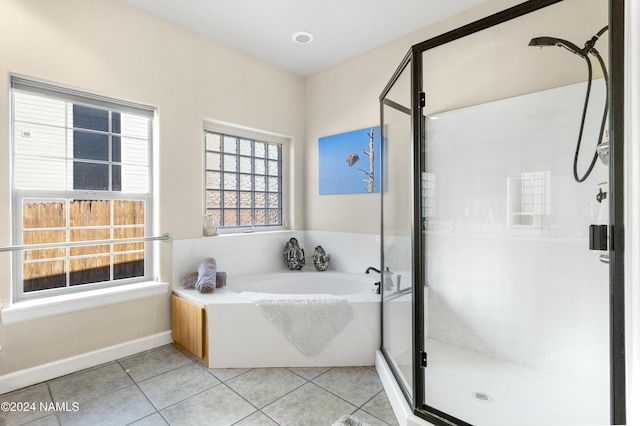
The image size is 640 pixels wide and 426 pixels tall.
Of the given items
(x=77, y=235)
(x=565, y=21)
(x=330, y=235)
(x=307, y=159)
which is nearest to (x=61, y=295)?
Result: (x=77, y=235)

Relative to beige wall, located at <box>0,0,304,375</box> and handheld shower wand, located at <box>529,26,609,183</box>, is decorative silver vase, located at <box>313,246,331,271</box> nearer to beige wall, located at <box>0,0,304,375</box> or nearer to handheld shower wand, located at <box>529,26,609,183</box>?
beige wall, located at <box>0,0,304,375</box>

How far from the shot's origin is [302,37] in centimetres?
282

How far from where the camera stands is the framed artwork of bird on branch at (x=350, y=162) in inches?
119

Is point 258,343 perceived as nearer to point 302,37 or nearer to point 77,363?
point 77,363

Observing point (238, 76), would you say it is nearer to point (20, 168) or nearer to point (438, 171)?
point (20, 168)

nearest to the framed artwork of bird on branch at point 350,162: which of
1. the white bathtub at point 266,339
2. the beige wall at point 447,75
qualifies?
the beige wall at point 447,75

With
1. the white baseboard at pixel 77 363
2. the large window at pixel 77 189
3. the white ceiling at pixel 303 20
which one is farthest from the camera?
the white ceiling at pixel 303 20

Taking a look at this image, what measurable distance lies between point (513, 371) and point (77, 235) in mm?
3038

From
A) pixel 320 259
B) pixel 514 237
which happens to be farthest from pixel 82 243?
pixel 514 237

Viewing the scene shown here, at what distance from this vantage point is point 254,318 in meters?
2.21

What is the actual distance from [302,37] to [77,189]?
222 cm

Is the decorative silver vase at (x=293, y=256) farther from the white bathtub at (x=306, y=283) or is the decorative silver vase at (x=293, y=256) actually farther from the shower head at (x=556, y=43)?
the shower head at (x=556, y=43)

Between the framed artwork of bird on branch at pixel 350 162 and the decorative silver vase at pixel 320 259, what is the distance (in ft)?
2.13

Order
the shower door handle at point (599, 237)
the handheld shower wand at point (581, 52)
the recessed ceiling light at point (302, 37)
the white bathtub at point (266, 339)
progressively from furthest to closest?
the recessed ceiling light at point (302, 37) → the white bathtub at point (266, 339) → the handheld shower wand at point (581, 52) → the shower door handle at point (599, 237)
